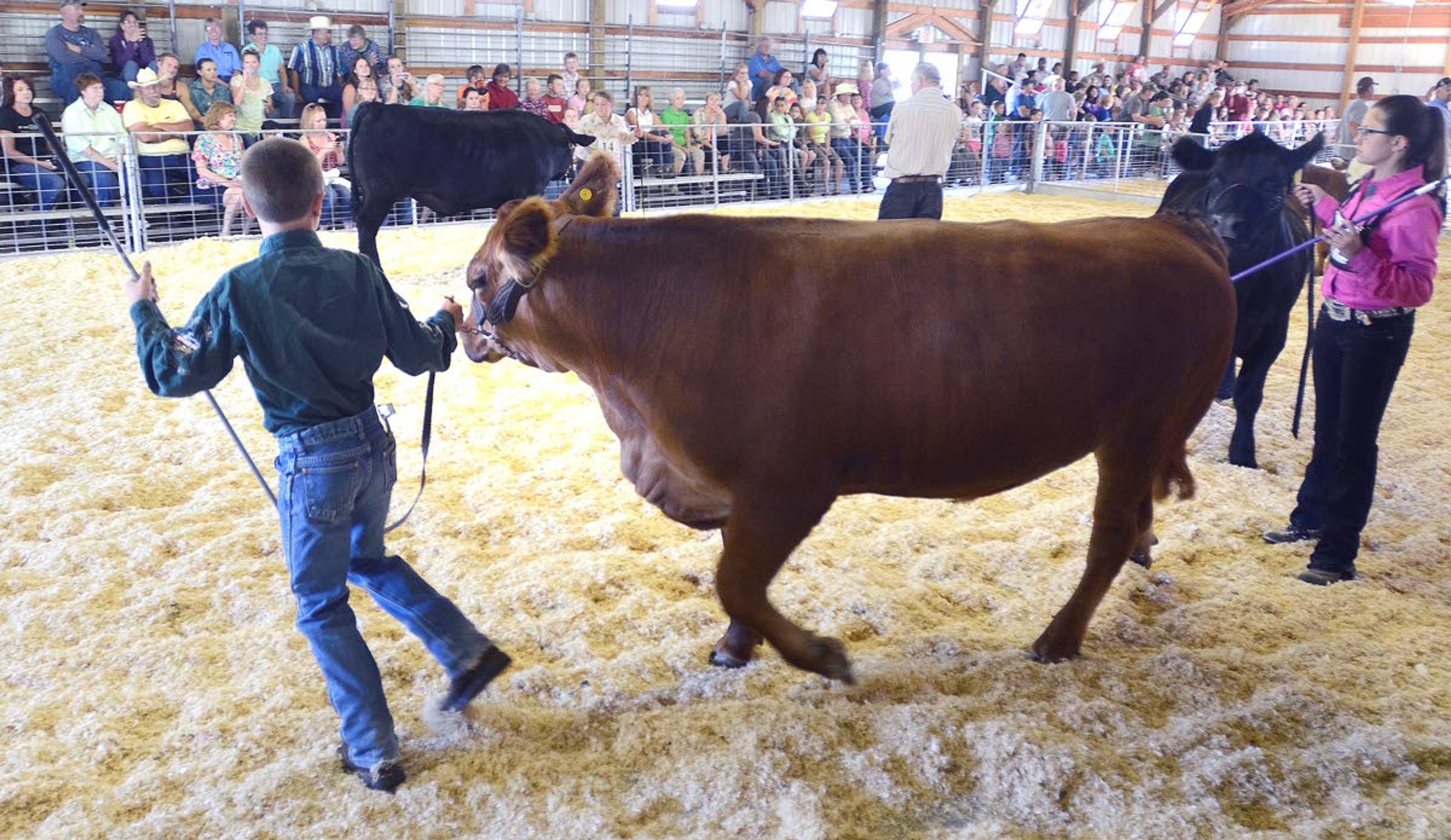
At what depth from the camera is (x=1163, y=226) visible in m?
2.93

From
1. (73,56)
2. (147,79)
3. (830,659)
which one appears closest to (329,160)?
(147,79)

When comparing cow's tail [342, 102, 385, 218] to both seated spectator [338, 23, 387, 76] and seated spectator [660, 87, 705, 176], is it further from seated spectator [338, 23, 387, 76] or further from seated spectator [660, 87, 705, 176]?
seated spectator [660, 87, 705, 176]

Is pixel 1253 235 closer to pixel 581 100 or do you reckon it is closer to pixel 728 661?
pixel 728 661

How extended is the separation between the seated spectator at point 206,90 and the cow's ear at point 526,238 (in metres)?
8.24

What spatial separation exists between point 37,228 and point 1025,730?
8814 millimetres

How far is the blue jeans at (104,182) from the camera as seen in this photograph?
8.18m

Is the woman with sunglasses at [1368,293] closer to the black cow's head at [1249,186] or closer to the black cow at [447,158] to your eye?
the black cow's head at [1249,186]

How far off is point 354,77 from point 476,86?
126 centimetres

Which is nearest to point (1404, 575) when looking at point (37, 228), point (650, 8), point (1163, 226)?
point (1163, 226)

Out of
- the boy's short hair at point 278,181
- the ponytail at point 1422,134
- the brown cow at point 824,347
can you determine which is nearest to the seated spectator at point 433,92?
the brown cow at point 824,347

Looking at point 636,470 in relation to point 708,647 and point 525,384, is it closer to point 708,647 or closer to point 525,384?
point 708,647

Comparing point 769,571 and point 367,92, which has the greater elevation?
point 367,92

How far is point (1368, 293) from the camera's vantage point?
330 centimetres

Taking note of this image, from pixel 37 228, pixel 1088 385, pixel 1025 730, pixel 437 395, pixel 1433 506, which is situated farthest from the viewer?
pixel 37 228
